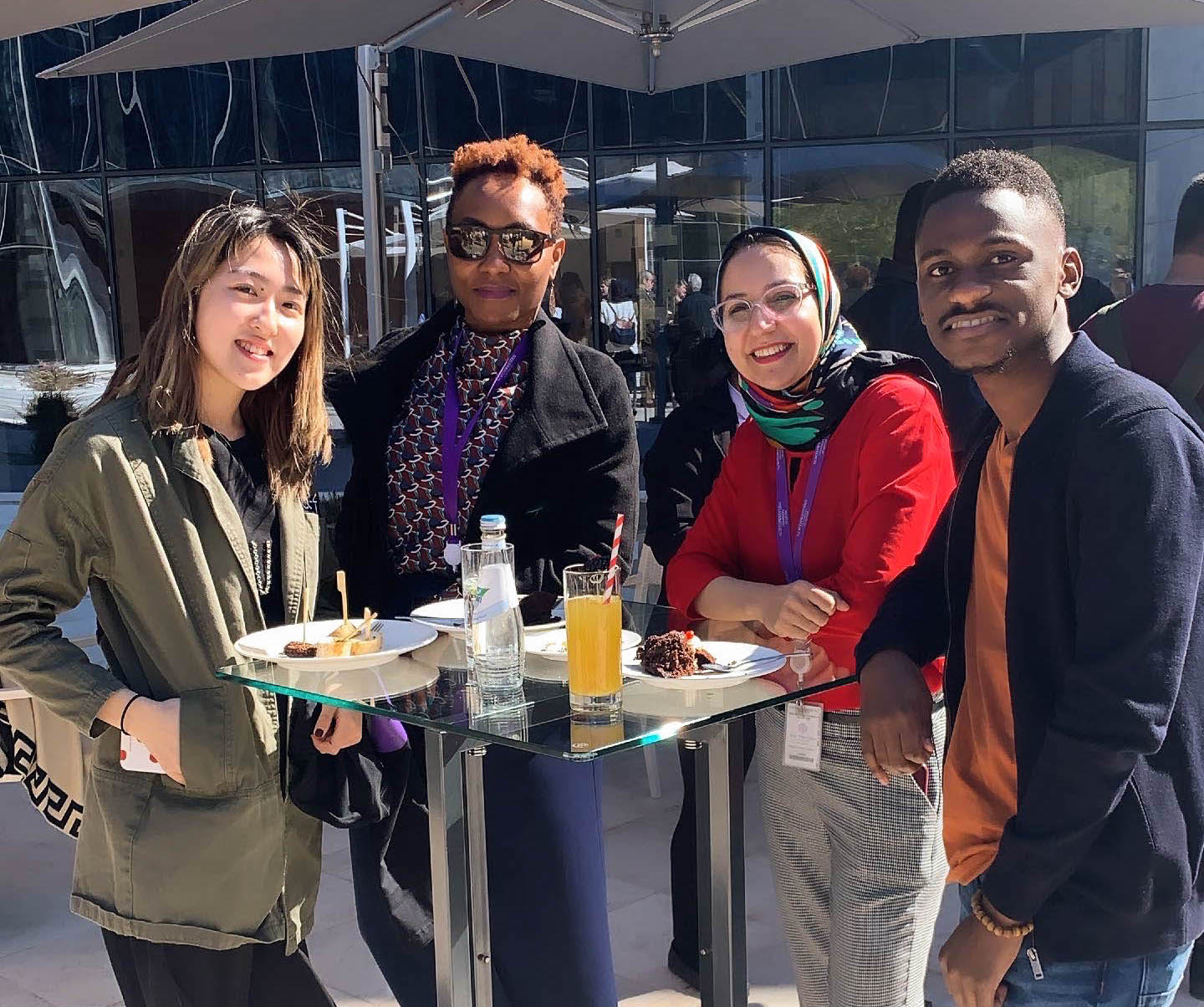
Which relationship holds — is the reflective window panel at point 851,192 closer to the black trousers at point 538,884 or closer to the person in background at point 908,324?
the person in background at point 908,324

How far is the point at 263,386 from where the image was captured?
2381 millimetres

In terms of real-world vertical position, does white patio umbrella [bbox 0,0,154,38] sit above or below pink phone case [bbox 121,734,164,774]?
above

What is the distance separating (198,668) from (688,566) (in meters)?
0.90

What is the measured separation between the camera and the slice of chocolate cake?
6.20 feet

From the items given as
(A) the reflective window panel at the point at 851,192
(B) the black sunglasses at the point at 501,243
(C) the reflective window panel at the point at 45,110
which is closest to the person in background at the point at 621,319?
(A) the reflective window panel at the point at 851,192

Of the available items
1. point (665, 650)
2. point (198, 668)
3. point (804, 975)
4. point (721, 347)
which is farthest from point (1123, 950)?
point (721, 347)

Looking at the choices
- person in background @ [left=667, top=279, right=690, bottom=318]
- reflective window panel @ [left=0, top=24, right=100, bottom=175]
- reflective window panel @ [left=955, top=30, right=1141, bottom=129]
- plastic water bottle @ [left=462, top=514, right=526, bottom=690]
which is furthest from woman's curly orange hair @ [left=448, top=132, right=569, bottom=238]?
reflective window panel @ [left=0, top=24, right=100, bottom=175]

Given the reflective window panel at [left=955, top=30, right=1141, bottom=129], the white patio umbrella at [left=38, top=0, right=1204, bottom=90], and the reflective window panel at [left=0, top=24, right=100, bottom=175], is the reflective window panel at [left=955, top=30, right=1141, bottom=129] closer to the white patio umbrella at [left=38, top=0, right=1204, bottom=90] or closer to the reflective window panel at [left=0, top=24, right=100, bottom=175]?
the white patio umbrella at [left=38, top=0, right=1204, bottom=90]

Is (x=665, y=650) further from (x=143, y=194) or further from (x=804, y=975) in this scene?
(x=143, y=194)

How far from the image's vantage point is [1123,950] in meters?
1.48

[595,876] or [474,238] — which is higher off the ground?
[474,238]

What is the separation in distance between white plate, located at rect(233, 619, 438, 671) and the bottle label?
192 mm

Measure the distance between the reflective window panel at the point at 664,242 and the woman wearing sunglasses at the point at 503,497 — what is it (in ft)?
26.9

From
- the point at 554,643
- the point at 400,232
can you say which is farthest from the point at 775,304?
the point at 400,232
